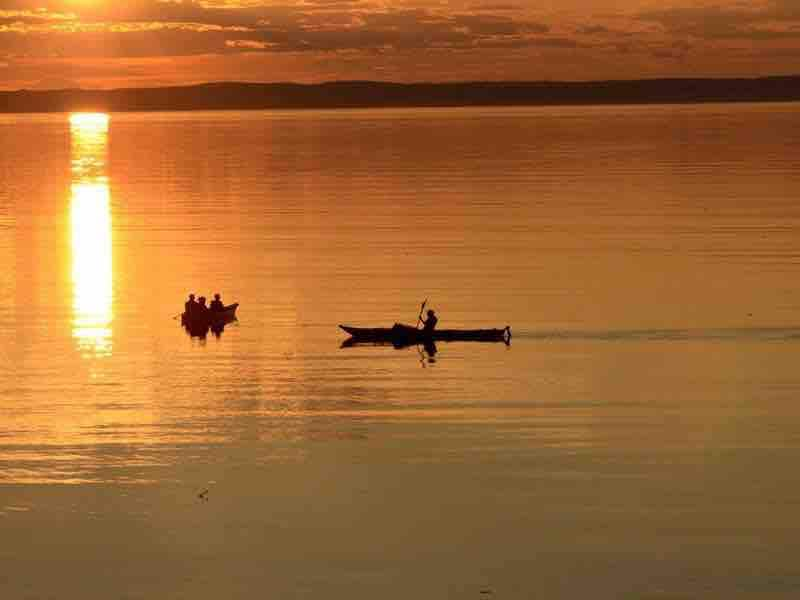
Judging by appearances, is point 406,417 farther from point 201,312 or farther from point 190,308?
point 190,308

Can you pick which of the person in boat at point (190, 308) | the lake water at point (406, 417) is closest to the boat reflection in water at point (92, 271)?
the lake water at point (406, 417)

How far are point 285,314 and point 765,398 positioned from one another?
2209 cm

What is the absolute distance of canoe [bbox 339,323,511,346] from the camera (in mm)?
52000

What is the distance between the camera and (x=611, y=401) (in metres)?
42.0

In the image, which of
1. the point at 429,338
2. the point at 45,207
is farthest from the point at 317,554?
the point at 45,207

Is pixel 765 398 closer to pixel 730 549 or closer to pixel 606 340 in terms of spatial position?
pixel 606 340

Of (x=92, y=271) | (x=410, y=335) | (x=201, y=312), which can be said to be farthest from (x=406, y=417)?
(x=92, y=271)

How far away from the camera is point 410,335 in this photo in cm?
5212

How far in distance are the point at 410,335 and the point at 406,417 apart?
39.7ft

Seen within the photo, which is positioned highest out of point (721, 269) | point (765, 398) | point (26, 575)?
point (721, 269)

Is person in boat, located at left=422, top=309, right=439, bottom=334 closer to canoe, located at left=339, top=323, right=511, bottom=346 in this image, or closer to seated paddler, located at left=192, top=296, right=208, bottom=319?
canoe, located at left=339, top=323, right=511, bottom=346

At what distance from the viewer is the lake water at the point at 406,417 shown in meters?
28.7

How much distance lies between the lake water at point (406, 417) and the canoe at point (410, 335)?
49 cm

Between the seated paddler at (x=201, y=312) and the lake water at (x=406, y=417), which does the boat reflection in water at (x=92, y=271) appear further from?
the seated paddler at (x=201, y=312)
